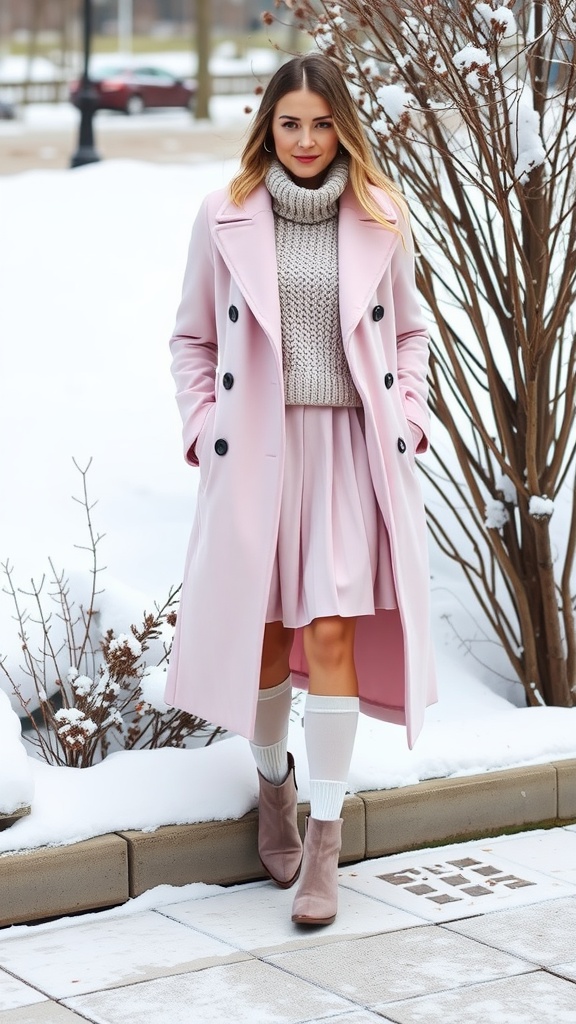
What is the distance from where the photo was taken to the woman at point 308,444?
3.62m

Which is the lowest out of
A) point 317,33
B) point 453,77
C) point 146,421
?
point 146,421

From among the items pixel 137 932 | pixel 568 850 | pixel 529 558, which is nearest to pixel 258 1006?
pixel 137 932

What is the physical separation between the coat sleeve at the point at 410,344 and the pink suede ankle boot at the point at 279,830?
92 centimetres

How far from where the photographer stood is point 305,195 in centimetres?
362

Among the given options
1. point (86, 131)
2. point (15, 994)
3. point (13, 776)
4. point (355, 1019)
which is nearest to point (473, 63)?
point (13, 776)

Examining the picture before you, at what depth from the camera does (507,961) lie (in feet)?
11.2

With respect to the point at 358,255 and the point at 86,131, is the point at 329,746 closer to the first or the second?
the point at 358,255

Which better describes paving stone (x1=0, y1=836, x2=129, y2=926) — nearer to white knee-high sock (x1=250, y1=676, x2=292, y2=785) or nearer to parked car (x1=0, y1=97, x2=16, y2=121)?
white knee-high sock (x1=250, y1=676, x2=292, y2=785)

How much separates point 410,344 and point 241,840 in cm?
134

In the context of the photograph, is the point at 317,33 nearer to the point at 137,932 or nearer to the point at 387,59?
the point at 387,59

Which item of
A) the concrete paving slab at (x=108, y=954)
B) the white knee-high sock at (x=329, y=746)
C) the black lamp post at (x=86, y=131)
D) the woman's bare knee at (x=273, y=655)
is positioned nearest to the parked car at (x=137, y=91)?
the black lamp post at (x=86, y=131)

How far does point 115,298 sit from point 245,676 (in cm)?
436

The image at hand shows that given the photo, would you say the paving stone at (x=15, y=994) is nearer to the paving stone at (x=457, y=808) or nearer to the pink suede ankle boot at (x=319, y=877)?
the pink suede ankle boot at (x=319, y=877)

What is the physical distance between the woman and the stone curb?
35cm
